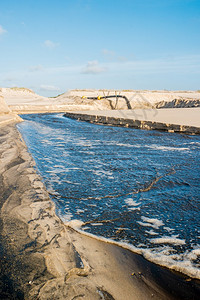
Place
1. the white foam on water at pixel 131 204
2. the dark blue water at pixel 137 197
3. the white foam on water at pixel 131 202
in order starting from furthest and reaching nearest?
the white foam on water at pixel 131 202
the white foam on water at pixel 131 204
the dark blue water at pixel 137 197

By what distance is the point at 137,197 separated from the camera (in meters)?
2.99

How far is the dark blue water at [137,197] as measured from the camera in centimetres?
203

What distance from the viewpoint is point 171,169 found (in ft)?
13.8

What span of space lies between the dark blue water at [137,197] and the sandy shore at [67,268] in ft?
0.57

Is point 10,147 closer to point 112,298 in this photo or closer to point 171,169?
point 171,169

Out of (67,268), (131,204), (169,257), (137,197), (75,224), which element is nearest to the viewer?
(67,268)

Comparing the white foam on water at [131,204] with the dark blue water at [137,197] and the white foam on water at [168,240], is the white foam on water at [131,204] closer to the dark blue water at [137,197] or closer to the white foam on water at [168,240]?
the dark blue water at [137,197]

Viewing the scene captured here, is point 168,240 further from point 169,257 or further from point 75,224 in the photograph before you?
point 75,224

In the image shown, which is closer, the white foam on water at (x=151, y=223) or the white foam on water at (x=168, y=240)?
the white foam on water at (x=168, y=240)

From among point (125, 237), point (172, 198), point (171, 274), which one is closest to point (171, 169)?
point (172, 198)

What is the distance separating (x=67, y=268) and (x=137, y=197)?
62.1 inches

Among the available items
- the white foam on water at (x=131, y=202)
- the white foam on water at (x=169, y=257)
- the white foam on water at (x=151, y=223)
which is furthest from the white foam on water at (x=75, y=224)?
the white foam on water at (x=131, y=202)


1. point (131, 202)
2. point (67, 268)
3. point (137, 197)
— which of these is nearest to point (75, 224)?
point (67, 268)

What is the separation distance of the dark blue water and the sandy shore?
6.9 inches
